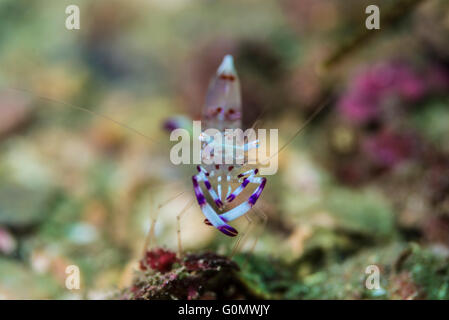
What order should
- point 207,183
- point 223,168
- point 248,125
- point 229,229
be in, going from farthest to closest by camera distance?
point 248,125, point 223,168, point 207,183, point 229,229

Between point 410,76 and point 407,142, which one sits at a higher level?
point 410,76

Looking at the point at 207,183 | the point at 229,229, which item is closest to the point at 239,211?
the point at 229,229

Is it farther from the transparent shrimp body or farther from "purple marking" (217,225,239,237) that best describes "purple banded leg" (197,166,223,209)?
"purple marking" (217,225,239,237)

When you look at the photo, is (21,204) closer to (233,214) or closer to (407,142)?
(233,214)

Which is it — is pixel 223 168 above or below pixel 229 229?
above

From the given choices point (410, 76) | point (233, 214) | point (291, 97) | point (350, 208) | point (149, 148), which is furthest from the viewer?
point (291, 97)

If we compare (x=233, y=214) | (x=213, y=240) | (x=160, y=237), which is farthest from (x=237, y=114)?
(x=160, y=237)

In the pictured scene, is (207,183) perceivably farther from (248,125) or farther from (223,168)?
(248,125)

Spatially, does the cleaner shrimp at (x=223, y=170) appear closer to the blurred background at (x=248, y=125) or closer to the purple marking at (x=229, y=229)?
the purple marking at (x=229, y=229)

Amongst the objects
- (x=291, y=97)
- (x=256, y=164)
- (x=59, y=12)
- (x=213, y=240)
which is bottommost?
(x=213, y=240)

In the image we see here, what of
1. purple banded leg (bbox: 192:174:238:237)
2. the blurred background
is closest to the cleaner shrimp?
purple banded leg (bbox: 192:174:238:237)
